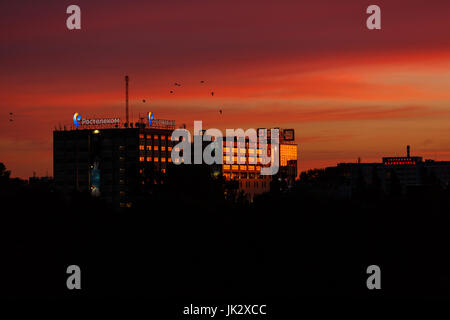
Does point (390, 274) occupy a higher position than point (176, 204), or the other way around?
point (176, 204)

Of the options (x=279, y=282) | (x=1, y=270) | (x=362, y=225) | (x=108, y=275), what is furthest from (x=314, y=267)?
(x=1, y=270)

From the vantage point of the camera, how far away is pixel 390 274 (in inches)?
4001

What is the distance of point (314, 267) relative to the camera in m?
99.1

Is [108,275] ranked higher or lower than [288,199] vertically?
lower

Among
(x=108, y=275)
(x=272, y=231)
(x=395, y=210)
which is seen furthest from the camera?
(x=395, y=210)

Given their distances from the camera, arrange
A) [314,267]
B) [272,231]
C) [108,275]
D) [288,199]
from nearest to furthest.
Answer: [108,275]
[314,267]
[272,231]
[288,199]

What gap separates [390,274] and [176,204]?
1109 inches

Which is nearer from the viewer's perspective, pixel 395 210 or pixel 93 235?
pixel 93 235

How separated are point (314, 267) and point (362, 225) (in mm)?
17137

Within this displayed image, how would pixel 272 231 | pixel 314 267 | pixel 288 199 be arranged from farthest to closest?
pixel 288 199
pixel 272 231
pixel 314 267
